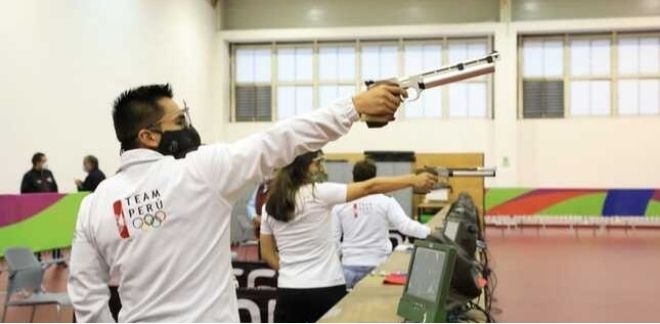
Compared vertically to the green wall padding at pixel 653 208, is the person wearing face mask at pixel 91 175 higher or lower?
higher

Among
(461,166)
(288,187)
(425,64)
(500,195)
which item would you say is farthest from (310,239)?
(425,64)

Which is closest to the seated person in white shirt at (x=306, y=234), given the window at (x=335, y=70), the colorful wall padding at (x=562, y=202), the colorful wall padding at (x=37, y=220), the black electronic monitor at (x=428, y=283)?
the black electronic monitor at (x=428, y=283)

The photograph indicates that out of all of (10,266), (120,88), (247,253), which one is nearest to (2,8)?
(120,88)

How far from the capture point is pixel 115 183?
1896mm

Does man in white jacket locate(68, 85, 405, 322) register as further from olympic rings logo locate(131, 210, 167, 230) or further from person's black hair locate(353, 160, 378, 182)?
person's black hair locate(353, 160, 378, 182)

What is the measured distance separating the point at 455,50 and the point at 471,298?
651 inches

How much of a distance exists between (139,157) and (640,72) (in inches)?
720

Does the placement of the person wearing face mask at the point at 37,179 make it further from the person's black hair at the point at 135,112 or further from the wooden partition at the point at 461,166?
the person's black hair at the point at 135,112

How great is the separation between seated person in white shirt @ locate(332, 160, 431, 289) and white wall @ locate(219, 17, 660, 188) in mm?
13630

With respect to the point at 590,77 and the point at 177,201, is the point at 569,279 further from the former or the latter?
the point at 590,77

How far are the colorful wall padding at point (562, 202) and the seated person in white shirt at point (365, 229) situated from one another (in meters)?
12.0

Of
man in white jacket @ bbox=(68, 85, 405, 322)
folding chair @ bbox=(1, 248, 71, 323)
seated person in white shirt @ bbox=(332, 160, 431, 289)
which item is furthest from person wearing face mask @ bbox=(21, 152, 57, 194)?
man in white jacket @ bbox=(68, 85, 405, 322)

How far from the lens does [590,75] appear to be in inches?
722

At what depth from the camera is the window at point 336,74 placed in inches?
744
